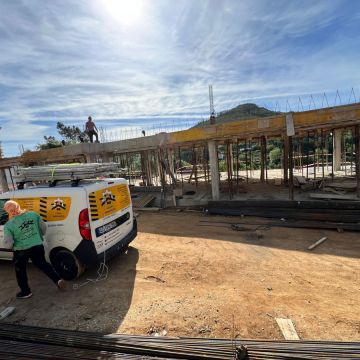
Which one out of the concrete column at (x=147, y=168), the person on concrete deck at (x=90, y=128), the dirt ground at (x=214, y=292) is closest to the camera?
the dirt ground at (x=214, y=292)

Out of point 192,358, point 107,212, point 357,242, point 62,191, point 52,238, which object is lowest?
point 357,242

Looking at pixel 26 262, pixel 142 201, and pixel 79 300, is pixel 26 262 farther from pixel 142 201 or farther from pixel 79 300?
pixel 142 201

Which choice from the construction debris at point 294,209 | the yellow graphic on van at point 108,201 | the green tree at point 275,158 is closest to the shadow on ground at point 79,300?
the yellow graphic on van at point 108,201

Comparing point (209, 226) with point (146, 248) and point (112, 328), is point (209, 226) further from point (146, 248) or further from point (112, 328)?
point (112, 328)

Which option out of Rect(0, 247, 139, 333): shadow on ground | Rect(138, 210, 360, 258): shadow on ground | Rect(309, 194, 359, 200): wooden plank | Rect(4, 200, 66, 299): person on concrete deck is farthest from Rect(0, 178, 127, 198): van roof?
Rect(309, 194, 359, 200): wooden plank

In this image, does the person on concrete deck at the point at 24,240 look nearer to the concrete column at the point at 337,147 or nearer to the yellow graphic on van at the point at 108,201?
the yellow graphic on van at the point at 108,201

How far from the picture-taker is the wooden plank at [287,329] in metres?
3.22

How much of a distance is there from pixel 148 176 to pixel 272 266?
11.4m

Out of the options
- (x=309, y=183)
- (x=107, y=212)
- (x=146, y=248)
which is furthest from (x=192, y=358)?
(x=309, y=183)

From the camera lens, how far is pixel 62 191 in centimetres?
474

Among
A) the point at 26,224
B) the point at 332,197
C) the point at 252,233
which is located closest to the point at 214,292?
the point at 26,224

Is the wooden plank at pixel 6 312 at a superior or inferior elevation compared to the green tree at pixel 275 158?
inferior

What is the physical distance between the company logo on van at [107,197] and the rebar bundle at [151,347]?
2.15m

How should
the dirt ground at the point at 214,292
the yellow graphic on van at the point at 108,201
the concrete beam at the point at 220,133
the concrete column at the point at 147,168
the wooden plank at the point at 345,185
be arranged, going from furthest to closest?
the concrete column at the point at 147,168, the wooden plank at the point at 345,185, the concrete beam at the point at 220,133, the yellow graphic on van at the point at 108,201, the dirt ground at the point at 214,292
